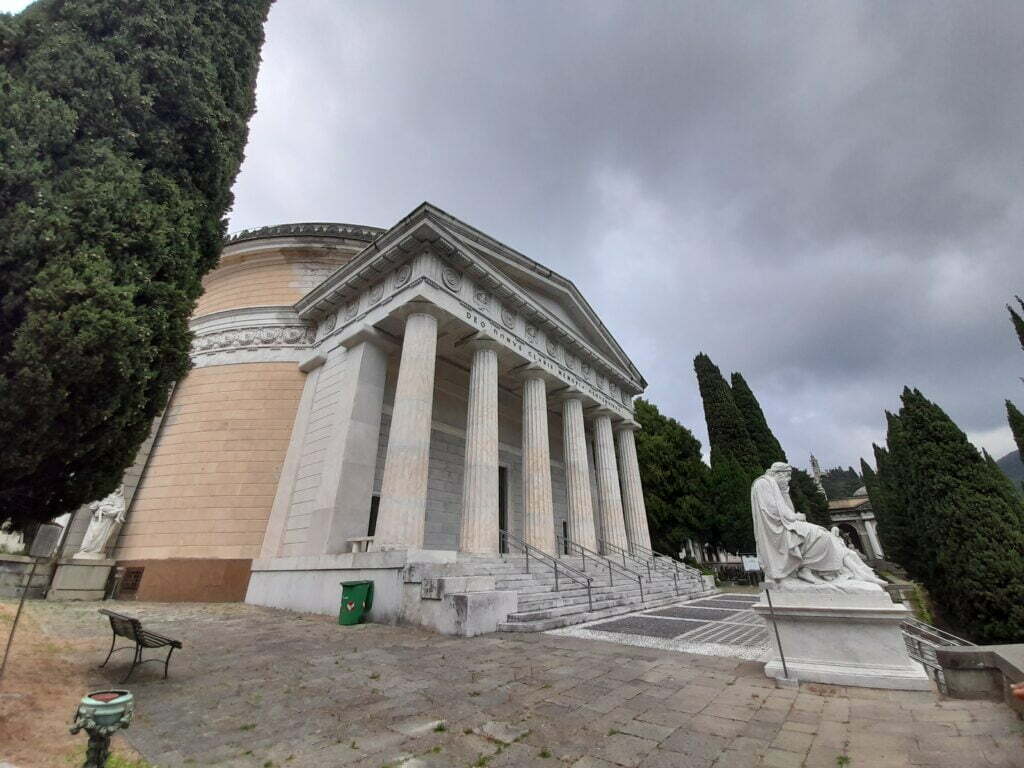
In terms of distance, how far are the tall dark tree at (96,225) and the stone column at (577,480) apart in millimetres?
11371

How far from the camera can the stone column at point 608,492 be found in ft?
50.1

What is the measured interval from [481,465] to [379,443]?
4.19m

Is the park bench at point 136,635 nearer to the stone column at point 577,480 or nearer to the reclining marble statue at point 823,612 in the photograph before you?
the reclining marble statue at point 823,612

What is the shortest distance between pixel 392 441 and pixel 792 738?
8.59 meters

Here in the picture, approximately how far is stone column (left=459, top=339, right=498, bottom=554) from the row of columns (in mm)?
23

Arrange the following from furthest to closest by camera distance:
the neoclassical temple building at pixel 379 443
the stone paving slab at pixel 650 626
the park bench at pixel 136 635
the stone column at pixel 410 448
A: 1. the neoclassical temple building at pixel 379 443
2. the stone column at pixel 410 448
3. the stone paving slab at pixel 650 626
4. the park bench at pixel 136 635

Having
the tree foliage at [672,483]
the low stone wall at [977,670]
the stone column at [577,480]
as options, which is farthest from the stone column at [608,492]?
the low stone wall at [977,670]

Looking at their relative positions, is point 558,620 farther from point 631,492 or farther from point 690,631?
point 631,492

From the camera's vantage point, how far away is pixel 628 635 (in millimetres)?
6770

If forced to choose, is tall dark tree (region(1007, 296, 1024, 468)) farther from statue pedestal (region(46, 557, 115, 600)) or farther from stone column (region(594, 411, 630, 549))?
statue pedestal (region(46, 557, 115, 600))

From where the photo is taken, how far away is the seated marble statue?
4.40 meters

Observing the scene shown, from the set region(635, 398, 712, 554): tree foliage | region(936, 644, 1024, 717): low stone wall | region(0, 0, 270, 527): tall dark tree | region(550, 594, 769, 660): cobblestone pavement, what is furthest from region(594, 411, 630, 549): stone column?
region(0, 0, 270, 527): tall dark tree

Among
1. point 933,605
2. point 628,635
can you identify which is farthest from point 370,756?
point 933,605

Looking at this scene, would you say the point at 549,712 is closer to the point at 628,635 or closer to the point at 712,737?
the point at 712,737
